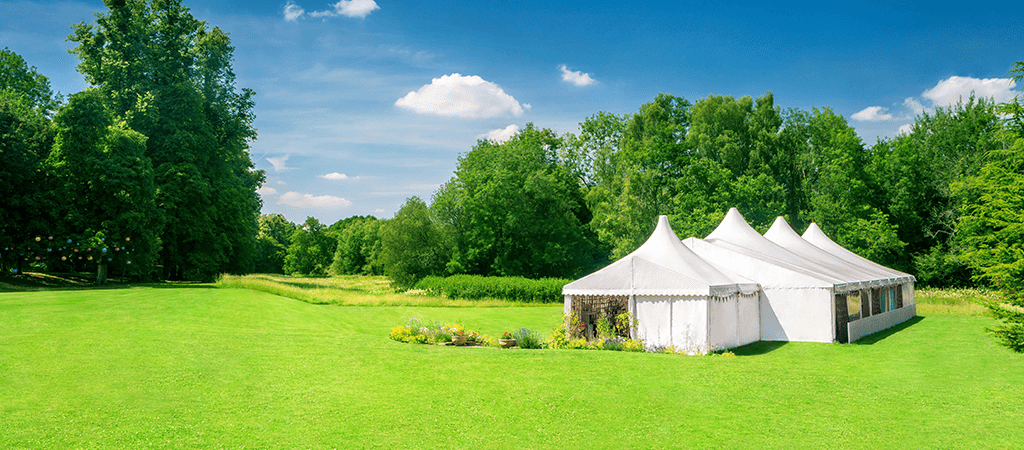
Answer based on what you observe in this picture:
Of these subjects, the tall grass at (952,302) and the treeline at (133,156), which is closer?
the tall grass at (952,302)

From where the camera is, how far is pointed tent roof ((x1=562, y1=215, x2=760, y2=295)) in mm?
16094

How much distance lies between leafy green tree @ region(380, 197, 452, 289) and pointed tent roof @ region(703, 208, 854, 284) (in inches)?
1042

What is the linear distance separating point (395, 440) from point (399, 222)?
1553 inches

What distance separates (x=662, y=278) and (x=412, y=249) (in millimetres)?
31532

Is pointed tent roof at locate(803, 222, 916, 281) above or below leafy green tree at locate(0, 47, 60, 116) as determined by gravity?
below

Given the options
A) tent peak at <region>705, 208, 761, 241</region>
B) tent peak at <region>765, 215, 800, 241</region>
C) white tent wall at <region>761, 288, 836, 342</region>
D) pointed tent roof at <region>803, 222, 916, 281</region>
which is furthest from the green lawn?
pointed tent roof at <region>803, 222, 916, 281</region>

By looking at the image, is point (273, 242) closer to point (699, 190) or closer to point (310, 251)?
point (310, 251)

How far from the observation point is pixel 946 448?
7.62 metres

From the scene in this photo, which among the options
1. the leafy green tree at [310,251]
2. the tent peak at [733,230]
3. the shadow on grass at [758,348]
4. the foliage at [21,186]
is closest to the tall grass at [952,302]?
the tent peak at [733,230]

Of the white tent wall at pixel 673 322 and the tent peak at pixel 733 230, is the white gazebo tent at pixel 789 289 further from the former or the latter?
the white tent wall at pixel 673 322

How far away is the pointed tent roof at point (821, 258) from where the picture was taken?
2147cm

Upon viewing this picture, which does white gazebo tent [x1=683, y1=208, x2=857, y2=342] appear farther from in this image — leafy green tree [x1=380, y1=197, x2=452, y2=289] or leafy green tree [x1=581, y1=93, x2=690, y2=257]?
leafy green tree [x1=380, y1=197, x2=452, y2=289]

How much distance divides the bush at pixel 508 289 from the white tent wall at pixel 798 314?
16.8 m

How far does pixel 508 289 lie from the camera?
35.9 metres
